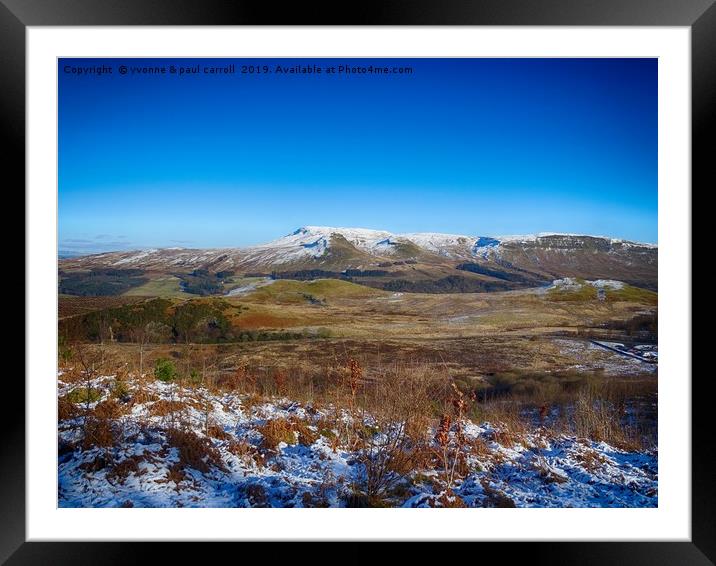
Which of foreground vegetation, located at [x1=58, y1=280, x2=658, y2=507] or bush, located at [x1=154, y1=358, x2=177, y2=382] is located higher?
bush, located at [x1=154, y1=358, x2=177, y2=382]

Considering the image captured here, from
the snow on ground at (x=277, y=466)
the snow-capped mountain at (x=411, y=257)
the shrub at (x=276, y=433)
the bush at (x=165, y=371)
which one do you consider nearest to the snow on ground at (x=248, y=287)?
the snow-capped mountain at (x=411, y=257)

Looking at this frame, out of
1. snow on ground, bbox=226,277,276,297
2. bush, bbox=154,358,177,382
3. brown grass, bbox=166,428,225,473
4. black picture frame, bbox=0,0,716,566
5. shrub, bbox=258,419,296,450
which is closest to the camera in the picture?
black picture frame, bbox=0,0,716,566

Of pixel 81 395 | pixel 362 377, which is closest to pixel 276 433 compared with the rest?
pixel 362 377

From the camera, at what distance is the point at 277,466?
2.59m

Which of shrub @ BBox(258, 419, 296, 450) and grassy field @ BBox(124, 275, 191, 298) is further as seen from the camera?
grassy field @ BBox(124, 275, 191, 298)

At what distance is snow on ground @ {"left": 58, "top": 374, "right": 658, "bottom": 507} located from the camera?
2402mm

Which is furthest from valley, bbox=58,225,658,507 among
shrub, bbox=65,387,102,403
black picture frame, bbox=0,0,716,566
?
black picture frame, bbox=0,0,716,566

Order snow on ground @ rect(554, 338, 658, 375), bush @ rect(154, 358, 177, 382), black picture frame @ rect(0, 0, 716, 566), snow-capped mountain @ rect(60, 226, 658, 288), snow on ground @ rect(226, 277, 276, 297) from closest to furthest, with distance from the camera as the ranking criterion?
1. black picture frame @ rect(0, 0, 716, 566)
2. bush @ rect(154, 358, 177, 382)
3. snow on ground @ rect(554, 338, 658, 375)
4. snow-capped mountain @ rect(60, 226, 658, 288)
5. snow on ground @ rect(226, 277, 276, 297)

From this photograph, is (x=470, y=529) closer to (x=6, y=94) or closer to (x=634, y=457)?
(x=634, y=457)

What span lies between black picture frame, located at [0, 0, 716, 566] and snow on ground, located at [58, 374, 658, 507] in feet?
1.35

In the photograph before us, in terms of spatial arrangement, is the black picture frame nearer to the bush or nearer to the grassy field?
the bush

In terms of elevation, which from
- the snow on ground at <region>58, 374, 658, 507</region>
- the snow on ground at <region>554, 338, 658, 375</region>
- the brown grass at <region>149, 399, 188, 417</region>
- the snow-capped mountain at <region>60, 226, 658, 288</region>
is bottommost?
the snow on ground at <region>58, 374, 658, 507</region>
